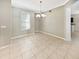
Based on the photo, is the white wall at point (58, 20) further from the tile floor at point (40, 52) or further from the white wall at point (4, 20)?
the white wall at point (4, 20)

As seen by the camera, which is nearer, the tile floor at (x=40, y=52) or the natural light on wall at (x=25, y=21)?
the tile floor at (x=40, y=52)

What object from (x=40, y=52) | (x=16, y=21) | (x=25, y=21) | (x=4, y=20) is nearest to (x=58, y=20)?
(x=25, y=21)

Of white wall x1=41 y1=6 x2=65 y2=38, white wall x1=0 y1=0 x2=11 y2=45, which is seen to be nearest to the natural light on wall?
white wall x1=41 y1=6 x2=65 y2=38

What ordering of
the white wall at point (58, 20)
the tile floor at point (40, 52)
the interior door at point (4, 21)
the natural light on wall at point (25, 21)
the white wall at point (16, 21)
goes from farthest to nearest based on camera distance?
the natural light on wall at point (25, 21), the white wall at point (16, 21), the white wall at point (58, 20), the interior door at point (4, 21), the tile floor at point (40, 52)

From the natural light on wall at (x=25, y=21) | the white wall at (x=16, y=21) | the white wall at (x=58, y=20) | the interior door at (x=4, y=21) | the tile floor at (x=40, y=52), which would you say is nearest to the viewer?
the tile floor at (x=40, y=52)

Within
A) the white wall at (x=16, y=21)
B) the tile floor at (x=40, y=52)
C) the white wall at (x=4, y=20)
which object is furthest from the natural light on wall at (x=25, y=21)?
the tile floor at (x=40, y=52)

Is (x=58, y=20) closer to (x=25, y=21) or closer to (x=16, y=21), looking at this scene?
(x=25, y=21)

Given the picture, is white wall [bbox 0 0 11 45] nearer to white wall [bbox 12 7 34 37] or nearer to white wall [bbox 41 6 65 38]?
white wall [bbox 12 7 34 37]

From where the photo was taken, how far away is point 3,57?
11.1 ft

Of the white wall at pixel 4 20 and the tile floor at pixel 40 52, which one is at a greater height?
the white wall at pixel 4 20

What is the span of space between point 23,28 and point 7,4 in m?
3.84

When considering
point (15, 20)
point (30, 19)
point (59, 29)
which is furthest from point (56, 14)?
point (15, 20)

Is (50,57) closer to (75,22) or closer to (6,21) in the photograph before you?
(6,21)

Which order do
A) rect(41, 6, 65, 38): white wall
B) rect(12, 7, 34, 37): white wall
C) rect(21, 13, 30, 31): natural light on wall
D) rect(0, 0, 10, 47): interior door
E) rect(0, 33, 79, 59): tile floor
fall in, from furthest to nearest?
1. rect(21, 13, 30, 31): natural light on wall
2. rect(12, 7, 34, 37): white wall
3. rect(41, 6, 65, 38): white wall
4. rect(0, 0, 10, 47): interior door
5. rect(0, 33, 79, 59): tile floor
